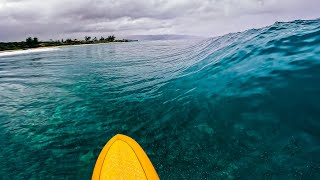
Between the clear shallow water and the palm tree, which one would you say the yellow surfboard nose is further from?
the palm tree

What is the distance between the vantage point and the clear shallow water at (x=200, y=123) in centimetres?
504

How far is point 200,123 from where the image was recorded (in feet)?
22.0

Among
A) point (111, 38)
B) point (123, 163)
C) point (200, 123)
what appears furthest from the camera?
point (111, 38)

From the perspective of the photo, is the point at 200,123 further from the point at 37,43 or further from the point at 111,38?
the point at 111,38

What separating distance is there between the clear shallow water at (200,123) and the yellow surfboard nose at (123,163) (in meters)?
0.77

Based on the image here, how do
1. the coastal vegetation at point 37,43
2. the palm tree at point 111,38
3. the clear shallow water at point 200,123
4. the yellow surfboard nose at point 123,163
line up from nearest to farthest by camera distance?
the yellow surfboard nose at point 123,163
the clear shallow water at point 200,123
the coastal vegetation at point 37,43
the palm tree at point 111,38

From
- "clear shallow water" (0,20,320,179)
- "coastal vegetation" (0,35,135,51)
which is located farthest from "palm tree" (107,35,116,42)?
→ "clear shallow water" (0,20,320,179)

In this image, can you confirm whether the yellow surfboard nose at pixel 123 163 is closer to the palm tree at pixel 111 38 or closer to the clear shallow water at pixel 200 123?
the clear shallow water at pixel 200 123

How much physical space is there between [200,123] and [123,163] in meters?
3.01

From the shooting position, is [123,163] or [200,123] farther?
[200,123]

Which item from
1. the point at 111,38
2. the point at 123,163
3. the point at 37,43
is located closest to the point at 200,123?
the point at 123,163

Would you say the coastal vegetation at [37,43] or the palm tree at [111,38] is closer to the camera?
the coastal vegetation at [37,43]

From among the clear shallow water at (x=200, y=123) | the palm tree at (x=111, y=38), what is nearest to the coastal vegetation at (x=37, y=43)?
the palm tree at (x=111, y=38)

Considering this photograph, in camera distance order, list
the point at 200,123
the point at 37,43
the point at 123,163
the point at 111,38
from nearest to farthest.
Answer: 1. the point at 123,163
2. the point at 200,123
3. the point at 37,43
4. the point at 111,38
